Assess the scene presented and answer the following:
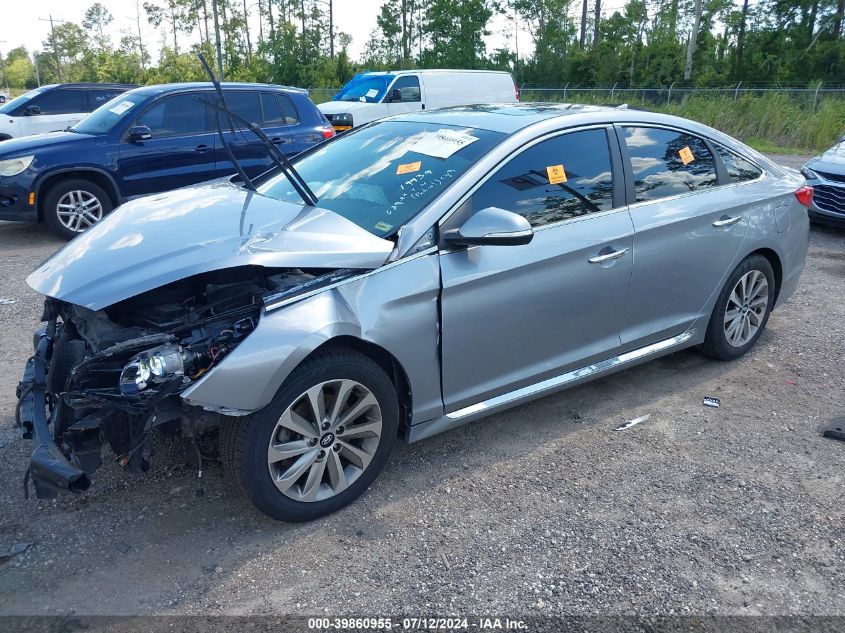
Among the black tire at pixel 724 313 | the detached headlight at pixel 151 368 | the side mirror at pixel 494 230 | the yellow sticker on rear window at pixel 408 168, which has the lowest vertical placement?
the black tire at pixel 724 313

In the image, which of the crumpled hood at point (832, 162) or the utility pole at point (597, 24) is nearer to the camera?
the crumpled hood at point (832, 162)

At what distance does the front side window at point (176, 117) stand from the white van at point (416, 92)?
658 centimetres

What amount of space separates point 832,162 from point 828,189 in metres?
0.44

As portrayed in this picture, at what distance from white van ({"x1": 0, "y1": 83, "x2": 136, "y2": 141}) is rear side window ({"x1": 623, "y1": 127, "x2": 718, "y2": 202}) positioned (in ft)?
32.9

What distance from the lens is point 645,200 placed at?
4.01 m

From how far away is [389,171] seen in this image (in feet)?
12.0

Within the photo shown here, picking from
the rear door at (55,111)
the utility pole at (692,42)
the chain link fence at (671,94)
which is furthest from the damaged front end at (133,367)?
the utility pole at (692,42)

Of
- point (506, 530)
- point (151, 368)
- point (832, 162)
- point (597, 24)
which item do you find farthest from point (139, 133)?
point (597, 24)

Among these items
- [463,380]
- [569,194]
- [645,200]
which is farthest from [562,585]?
[645,200]

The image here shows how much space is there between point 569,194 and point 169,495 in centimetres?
254

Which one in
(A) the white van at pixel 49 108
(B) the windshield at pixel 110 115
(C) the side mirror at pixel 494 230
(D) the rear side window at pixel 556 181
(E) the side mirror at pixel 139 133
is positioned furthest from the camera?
(A) the white van at pixel 49 108

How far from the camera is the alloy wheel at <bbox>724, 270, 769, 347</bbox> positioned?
467cm

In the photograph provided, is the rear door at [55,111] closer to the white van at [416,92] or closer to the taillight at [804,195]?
the white van at [416,92]

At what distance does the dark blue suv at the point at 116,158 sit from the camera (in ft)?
25.1
